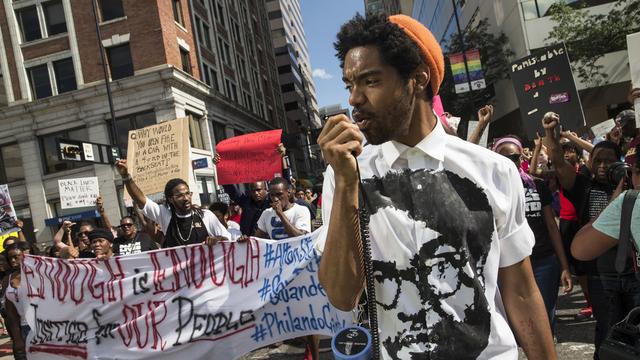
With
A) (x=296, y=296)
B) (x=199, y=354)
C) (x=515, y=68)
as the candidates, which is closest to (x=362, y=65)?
(x=296, y=296)

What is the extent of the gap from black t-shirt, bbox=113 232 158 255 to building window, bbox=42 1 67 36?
849 inches

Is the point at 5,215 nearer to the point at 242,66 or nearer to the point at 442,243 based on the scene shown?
the point at 442,243

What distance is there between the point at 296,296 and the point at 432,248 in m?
3.24

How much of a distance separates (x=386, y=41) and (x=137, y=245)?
5741 millimetres

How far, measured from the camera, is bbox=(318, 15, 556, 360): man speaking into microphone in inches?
54.4

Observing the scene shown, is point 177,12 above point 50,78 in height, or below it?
above

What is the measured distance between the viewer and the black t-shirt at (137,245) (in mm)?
6258

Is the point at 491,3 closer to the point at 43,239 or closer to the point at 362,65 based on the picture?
the point at 43,239

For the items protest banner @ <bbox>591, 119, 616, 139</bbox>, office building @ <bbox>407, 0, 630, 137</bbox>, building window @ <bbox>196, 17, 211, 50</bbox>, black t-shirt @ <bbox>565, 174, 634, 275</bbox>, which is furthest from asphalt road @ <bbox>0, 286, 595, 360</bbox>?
building window @ <bbox>196, 17, 211, 50</bbox>

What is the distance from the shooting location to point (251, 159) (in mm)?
7176

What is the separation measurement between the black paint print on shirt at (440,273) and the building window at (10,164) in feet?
88.3

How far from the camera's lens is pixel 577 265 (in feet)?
14.1

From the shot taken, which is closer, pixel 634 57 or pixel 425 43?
pixel 425 43

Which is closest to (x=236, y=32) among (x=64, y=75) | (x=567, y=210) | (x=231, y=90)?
(x=231, y=90)
